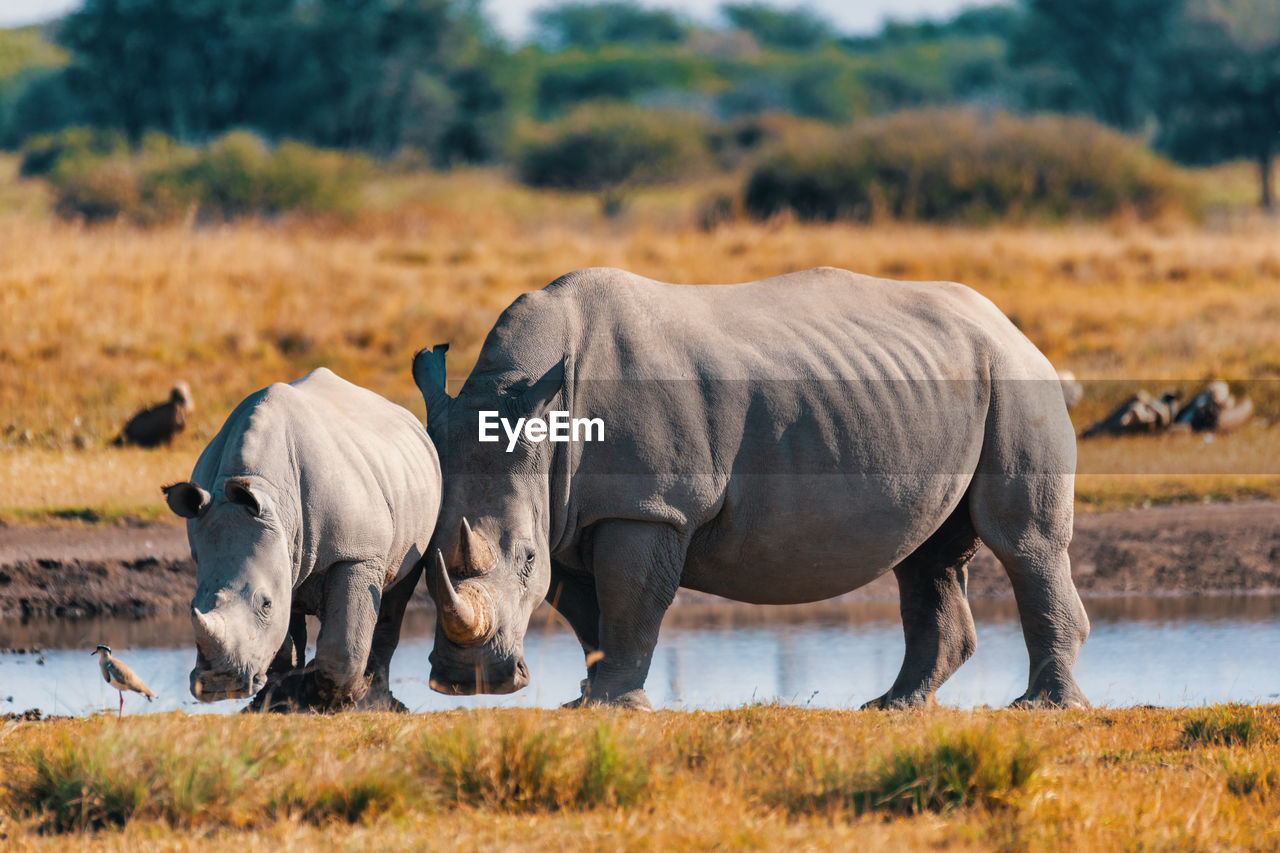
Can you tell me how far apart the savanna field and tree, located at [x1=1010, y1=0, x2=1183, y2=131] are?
25025 millimetres

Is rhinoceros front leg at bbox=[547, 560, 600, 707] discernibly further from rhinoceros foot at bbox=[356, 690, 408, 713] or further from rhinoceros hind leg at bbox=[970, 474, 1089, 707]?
rhinoceros hind leg at bbox=[970, 474, 1089, 707]

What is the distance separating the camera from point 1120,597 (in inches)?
434

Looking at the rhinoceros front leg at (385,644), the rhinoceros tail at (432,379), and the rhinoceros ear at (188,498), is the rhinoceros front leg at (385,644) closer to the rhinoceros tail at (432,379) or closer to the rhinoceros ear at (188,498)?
the rhinoceros tail at (432,379)

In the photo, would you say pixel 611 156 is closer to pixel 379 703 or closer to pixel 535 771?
pixel 379 703

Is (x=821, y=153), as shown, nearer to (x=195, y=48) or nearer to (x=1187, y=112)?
(x=1187, y=112)

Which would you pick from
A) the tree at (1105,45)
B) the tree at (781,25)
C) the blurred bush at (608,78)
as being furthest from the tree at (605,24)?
the tree at (1105,45)

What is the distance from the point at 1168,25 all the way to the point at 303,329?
138 feet

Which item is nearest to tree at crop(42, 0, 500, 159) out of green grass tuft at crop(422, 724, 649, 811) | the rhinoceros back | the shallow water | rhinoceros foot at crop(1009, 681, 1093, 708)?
the shallow water

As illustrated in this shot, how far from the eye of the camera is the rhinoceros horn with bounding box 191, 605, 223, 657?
5.23 meters

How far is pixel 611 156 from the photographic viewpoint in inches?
A: 1476

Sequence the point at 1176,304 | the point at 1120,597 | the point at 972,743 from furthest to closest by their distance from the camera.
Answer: the point at 1176,304 → the point at 1120,597 → the point at 972,743

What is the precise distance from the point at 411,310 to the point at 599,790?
12376 millimetres

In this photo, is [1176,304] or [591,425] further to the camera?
[1176,304]

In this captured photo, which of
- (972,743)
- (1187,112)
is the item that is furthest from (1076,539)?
(1187,112)
